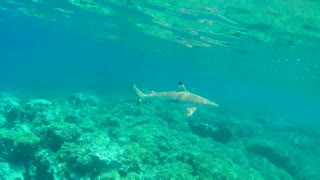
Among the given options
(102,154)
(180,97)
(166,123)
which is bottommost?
(166,123)

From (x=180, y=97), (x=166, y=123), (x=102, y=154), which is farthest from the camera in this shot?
(x=166, y=123)

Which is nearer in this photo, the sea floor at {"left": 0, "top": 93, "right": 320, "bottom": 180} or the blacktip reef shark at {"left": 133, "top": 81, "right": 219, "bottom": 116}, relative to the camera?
the blacktip reef shark at {"left": 133, "top": 81, "right": 219, "bottom": 116}

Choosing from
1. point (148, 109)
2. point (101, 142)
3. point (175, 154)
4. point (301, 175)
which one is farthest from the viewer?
point (148, 109)

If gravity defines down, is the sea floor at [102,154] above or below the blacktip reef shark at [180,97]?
below

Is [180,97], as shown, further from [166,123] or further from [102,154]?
[166,123]

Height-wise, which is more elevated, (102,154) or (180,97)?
(180,97)

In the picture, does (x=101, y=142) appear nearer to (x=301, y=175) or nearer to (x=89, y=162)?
(x=89, y=162)

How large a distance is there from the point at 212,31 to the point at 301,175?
52.2ft

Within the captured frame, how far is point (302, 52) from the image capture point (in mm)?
30625

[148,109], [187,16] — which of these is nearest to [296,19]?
[187,16]

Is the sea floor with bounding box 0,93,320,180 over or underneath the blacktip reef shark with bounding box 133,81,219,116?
underneath

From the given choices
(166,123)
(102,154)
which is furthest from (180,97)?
(166,123)

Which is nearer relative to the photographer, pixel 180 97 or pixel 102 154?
pixel 180 97

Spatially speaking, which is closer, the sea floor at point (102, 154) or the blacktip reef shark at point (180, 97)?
the blacktip reef shark at point (180, 97)
